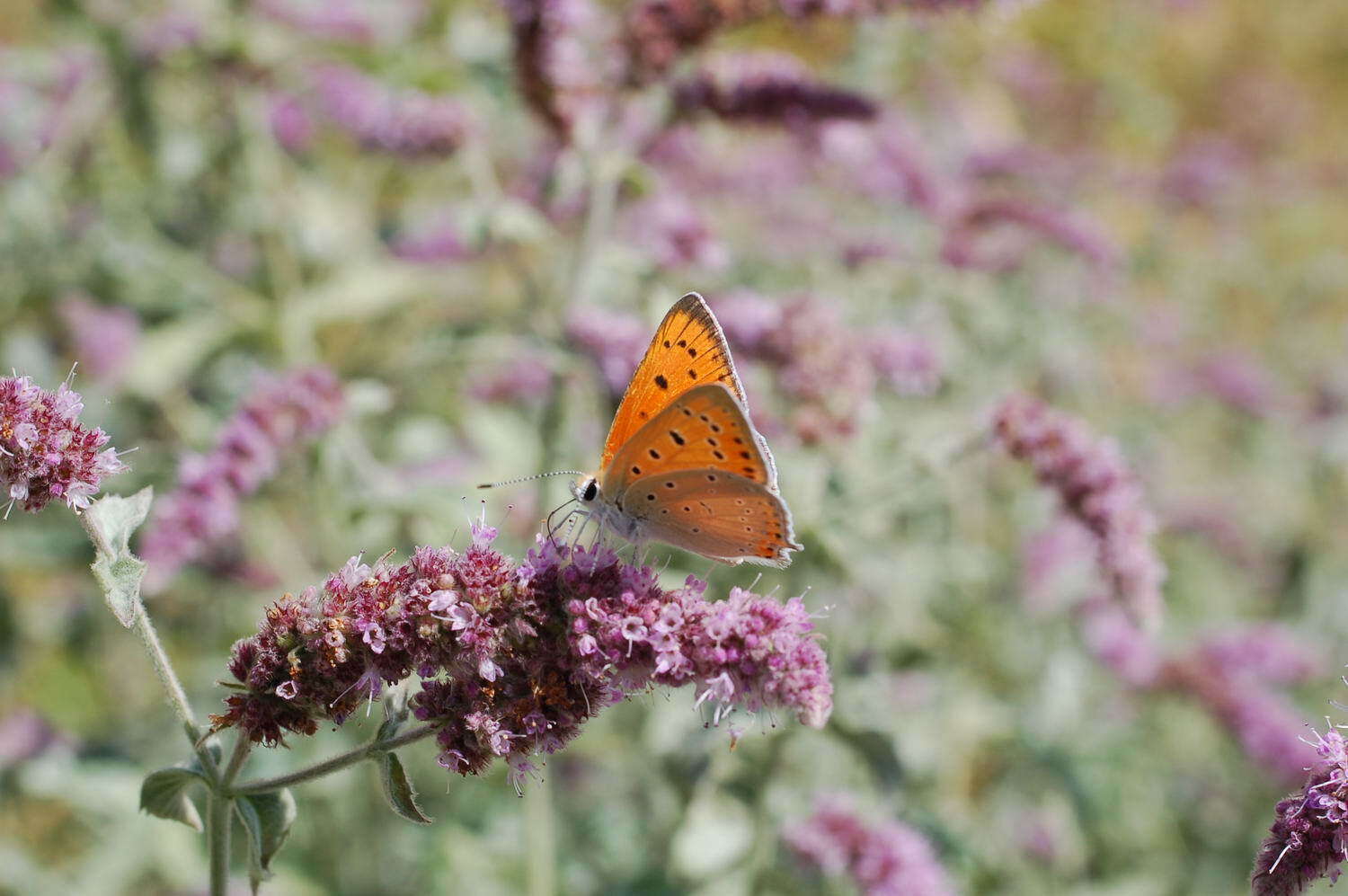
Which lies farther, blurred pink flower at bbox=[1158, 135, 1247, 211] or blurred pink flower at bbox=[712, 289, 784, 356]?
blurred pink flower at bbox=[1158, 135, 1247, 211]

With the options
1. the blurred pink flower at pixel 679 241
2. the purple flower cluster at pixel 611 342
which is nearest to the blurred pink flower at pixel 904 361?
the blurred pink flower at pixel 679 241

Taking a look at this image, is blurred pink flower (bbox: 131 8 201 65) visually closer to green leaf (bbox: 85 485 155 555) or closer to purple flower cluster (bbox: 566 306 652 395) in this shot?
purple flower cluster (bbox: 566 306 652 395)

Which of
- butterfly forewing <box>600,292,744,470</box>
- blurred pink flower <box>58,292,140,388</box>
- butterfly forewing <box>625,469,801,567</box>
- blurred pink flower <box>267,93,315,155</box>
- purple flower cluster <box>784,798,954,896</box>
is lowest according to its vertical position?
purple flower cluster <box>784,798,954,896</box>

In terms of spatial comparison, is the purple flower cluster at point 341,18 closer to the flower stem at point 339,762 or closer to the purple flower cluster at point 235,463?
the purple flower cluster at point 235,463

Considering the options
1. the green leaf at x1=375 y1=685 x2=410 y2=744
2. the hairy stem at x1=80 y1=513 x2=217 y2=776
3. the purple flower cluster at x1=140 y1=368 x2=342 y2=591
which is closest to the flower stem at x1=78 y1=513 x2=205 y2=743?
the hairy stem at x1=80 y1=513 x2=217 y2=776

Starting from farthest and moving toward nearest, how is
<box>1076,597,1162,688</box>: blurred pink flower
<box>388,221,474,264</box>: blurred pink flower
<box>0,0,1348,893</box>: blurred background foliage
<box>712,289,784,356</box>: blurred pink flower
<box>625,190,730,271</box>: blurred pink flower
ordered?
<box>388,221,474,264</box>: blurred pink flower < <box>1076,597,1162,688</box>: blurred pink flower < <box>625,190,730,271</box>: blurred pink flower < <box>0,0,1348,893</box>: blurred background foliage < <box>712,289,784,356</box>: blurred pink flower

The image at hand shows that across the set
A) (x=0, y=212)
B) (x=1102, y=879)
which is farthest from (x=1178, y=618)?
(x=0, y=212)

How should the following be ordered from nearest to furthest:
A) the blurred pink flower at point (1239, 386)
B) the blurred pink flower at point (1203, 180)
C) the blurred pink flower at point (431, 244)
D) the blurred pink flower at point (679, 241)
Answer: the blurred pink flower at point (679, 241)
the blurred pink flower at point (431, 244)
the blurred pink flower at point (1239, 386)
the blurred pink flower at point (1203, 180)

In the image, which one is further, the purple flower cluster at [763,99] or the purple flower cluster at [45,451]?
the purple flower cluster at [763,99]
